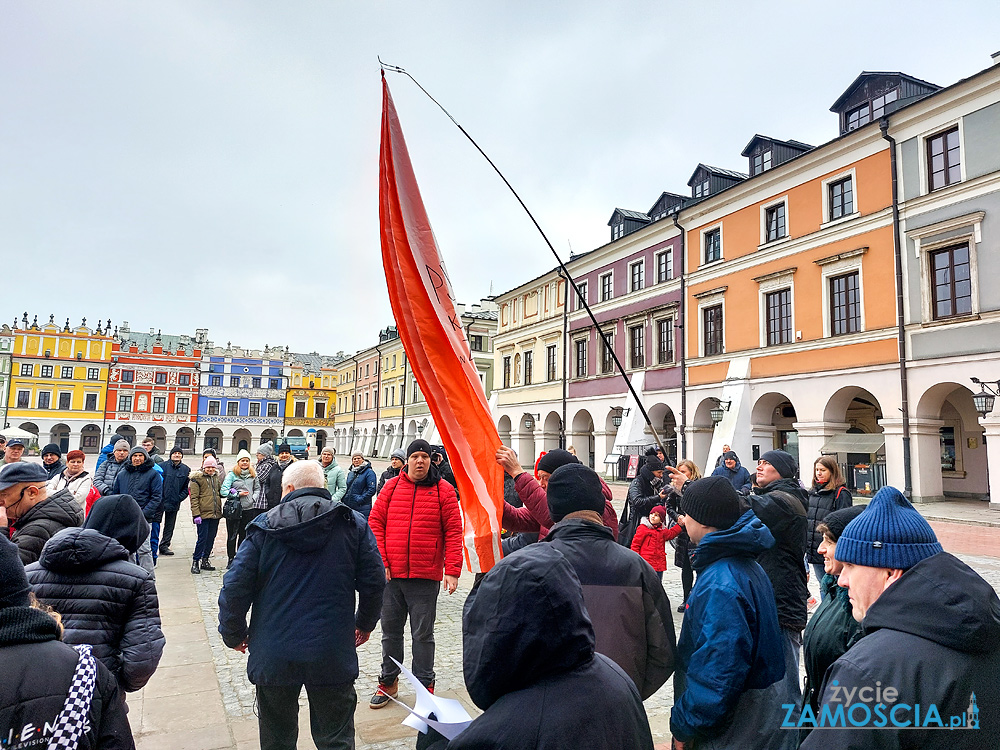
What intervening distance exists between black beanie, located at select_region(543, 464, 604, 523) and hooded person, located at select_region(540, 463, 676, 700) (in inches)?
2.5

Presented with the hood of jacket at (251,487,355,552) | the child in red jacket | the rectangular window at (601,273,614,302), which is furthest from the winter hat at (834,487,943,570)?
the rectangular window at (601,273,614,302)

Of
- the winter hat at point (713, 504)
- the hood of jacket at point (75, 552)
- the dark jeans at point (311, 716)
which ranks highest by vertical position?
the winter hat at point (713, 504)

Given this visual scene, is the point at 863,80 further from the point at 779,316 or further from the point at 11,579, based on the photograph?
the point at 11,579

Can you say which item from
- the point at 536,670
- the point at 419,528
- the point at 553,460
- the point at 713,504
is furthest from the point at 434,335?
the point at 536,670

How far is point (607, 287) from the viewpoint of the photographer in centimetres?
3172

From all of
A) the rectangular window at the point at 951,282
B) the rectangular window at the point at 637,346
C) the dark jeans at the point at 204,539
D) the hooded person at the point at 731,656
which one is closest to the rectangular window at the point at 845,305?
the rectangular window at the point at 951,282

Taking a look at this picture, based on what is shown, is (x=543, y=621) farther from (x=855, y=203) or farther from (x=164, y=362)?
(x=164, y=362)

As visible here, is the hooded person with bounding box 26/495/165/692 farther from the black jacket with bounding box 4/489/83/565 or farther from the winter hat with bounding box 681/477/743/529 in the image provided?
the winter hat with bounding box 681/477/743/529

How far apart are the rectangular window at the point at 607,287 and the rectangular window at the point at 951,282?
15243mm

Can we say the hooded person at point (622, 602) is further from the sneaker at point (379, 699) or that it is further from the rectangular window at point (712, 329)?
the rectangular window at point (712, 329)

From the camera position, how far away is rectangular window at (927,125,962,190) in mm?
17562

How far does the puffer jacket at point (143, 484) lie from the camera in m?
8.10

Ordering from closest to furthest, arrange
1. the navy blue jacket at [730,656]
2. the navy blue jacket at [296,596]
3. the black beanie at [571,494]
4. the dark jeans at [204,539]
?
1. the navy blue jacket at [730,656]
2. the black beanie at [571,494]
3. the navy blue jacket at [296,596]
4. the dark jeans at [204,539]

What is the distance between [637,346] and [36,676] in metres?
28.9
